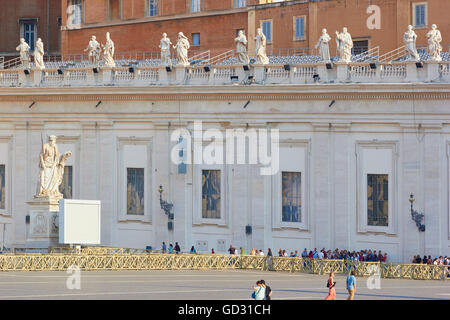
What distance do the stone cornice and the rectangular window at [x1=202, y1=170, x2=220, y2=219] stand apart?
12.7 ft

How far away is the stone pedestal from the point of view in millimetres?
53500

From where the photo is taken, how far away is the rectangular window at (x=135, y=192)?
6391 centimetres

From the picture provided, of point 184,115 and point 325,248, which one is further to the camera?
point 184,115

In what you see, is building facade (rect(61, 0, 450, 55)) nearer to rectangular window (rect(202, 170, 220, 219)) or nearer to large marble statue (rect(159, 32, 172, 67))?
large marble statue (rect(159, 32, 172, 67))

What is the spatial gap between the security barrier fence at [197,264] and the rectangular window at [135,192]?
10.5m

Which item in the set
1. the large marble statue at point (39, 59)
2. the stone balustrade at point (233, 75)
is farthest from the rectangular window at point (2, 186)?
the large marble statue at point (39, 59)

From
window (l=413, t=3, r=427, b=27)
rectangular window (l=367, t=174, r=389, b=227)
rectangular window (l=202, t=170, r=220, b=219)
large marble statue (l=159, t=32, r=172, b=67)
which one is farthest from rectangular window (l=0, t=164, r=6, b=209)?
window (l=413, t=3, r=427, b=27)

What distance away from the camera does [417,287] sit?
44.8 metres

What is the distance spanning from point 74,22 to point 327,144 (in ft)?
97.1

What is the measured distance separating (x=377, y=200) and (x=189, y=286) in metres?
16.6

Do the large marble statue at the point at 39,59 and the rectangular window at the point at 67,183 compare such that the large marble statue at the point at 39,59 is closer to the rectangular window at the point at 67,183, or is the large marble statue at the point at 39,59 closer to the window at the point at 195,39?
the rectangular window at the point at 67,183

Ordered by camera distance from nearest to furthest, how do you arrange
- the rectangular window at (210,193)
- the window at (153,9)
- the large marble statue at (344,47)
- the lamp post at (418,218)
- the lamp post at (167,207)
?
1. the lamp post at (418,218)
2. the large marble statue at (344,47)
3. the rectangular window at (210,193)
4. the lamp post at (167,207)
5. the window at (153,9)
